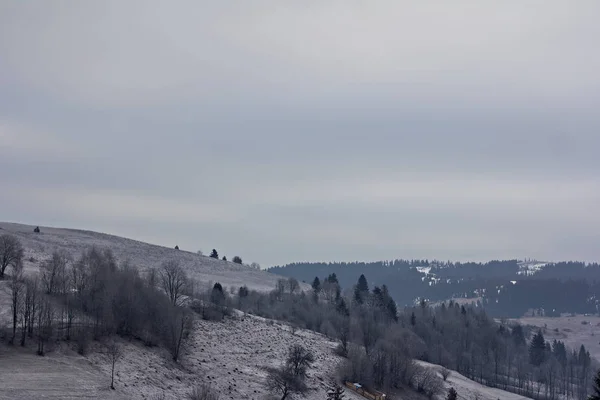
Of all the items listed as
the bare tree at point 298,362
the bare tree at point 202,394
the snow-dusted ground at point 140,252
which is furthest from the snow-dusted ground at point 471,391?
the snow-dusted ground at point 140,252

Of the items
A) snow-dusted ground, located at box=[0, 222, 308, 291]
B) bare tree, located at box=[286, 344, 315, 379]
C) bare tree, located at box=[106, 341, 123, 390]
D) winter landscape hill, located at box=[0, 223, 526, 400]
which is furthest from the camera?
snow-dusted ground, located at box=[0, 222, 308, 291]

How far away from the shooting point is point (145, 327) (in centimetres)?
6869

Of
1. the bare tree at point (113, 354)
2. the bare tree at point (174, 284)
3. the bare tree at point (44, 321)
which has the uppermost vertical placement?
the bare tree at point (174, 284)

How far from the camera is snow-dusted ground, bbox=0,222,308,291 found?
116500 mm

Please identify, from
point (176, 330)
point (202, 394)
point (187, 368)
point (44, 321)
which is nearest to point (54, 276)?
point (44, 321)

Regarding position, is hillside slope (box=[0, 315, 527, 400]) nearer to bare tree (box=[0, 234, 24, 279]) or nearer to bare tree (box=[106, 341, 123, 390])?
bare tree (box=[106, 341, 123, 390])

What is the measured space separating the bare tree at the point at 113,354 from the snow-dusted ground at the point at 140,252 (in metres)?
47.3

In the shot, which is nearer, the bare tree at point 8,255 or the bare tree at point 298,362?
the bare tree at point 298,362

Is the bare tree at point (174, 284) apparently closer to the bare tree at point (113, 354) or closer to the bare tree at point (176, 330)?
the bare tree at point (176, 330)

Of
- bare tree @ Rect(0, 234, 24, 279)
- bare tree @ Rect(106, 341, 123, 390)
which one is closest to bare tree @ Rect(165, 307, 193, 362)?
bare tree @ Rect(106, 341, 123, 390)

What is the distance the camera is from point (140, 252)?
5295 inches

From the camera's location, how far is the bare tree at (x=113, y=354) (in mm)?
52694

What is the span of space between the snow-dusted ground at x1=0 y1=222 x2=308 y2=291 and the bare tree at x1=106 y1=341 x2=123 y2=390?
47256 millimetres

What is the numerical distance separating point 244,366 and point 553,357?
10632 cm
